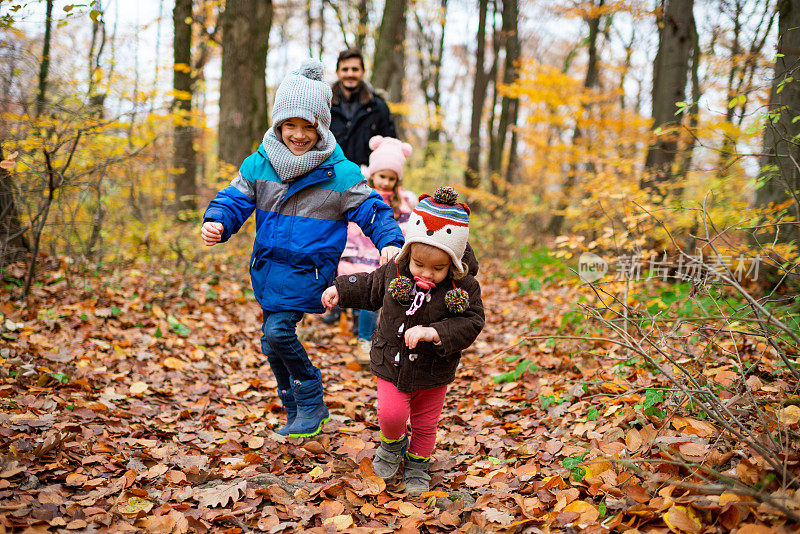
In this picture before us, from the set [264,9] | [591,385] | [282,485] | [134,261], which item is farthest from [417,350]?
[264,9]

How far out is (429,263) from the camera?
2.60 m

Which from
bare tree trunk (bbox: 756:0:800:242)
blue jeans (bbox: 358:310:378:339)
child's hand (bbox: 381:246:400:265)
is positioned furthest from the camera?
blue jeans (bbox: 358:310:378:339)

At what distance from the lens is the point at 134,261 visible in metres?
6.57

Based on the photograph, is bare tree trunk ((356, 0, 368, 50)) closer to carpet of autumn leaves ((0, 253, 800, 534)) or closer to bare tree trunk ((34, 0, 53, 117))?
bare tree trunk ((34, 0, 53, 117))

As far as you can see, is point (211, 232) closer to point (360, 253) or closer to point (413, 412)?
point (413, 412)

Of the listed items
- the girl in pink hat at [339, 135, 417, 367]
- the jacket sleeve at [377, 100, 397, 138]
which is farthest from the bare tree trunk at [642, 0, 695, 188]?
the girl in pink hat at [339, 135, 417, 367]

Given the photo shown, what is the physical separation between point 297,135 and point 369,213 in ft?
2.14

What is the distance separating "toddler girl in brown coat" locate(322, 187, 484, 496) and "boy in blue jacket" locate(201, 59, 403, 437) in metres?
0.47

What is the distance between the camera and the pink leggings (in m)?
2.77

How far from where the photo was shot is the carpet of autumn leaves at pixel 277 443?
7.62 feet

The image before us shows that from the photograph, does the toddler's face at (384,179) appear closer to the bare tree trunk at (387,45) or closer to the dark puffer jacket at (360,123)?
the dark puffer jacket at (360,123)

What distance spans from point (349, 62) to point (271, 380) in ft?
10.6

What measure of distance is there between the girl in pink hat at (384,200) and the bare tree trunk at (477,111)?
8933 millimetres

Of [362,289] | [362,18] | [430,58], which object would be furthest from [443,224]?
[430,58]
